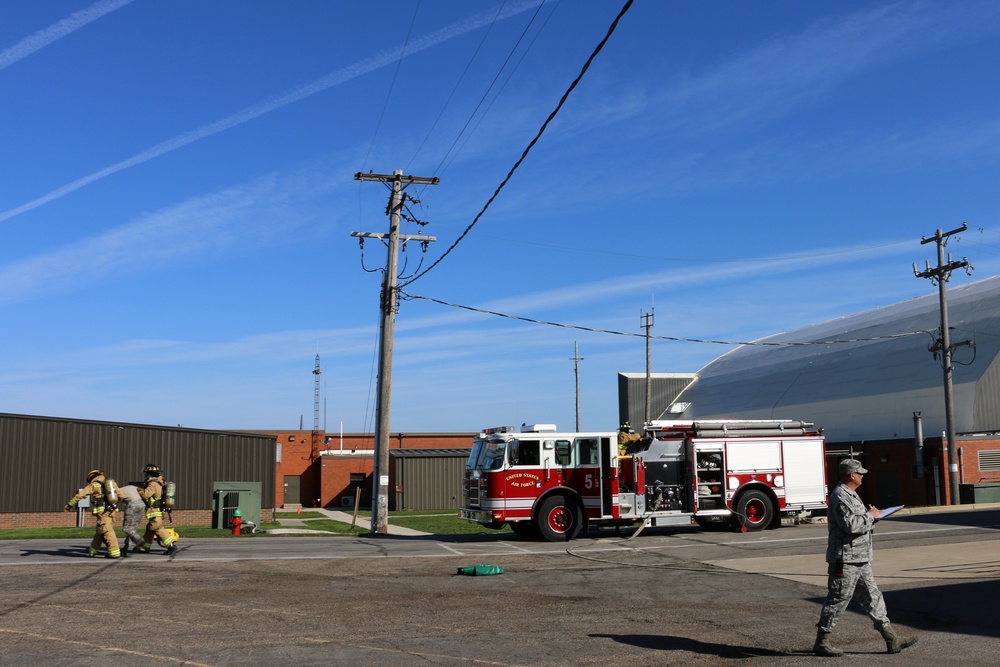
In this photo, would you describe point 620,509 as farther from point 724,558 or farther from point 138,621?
point 138,621

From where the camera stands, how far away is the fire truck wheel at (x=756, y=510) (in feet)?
72.2

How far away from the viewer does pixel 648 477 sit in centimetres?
2136

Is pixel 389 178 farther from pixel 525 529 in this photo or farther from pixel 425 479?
pixel 425 479

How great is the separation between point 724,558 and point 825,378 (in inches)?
1492

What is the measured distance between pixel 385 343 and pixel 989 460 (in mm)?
29465

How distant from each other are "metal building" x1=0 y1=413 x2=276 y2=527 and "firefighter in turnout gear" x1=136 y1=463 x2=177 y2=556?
16304 millimetres

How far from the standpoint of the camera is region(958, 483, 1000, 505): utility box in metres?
37.7

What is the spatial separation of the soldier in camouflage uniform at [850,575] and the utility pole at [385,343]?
689 inches

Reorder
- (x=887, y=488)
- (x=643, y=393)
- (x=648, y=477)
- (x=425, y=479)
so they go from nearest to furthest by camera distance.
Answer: (x=648, y=477) < (x=887, y=488) < (x=425, y=479) < (x=643, y=393)

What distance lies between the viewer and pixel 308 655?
8.91 meters

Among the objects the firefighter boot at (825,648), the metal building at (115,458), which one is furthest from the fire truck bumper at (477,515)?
the metal building at (115,458)

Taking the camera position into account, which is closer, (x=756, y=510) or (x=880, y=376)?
(x=756, y=510)

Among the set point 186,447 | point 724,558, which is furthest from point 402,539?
point 186,447

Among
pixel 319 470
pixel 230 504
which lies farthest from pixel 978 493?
pixel 319 470
